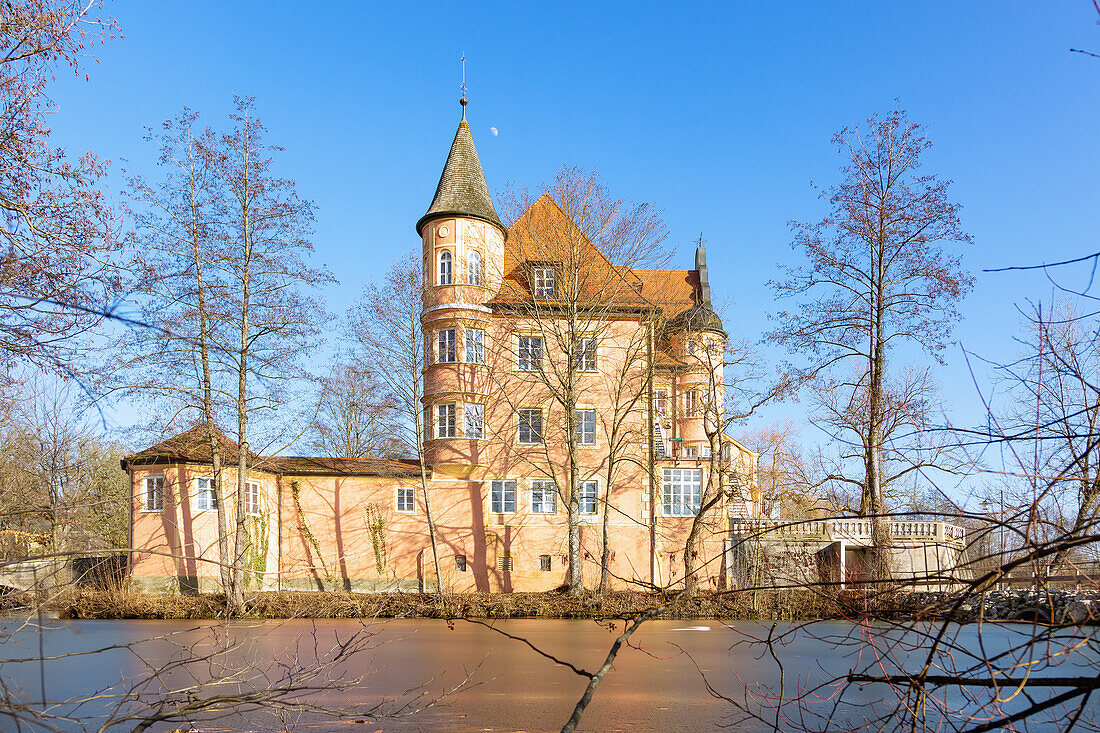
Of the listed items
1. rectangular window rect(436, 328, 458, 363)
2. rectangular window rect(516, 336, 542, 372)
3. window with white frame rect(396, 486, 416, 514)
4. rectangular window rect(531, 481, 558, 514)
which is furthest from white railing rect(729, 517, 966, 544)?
rectangular window rect(436, 328, 458, 363)

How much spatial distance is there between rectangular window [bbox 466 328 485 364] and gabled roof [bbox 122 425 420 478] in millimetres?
4534

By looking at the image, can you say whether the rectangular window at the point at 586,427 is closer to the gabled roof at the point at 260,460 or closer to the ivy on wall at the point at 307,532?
the gabled roof at the point at 260,460

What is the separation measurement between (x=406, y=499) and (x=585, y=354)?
8406 mm

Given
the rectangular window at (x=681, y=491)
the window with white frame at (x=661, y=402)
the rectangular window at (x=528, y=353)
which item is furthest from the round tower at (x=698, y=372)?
the rectangular window at (x=528, y=353)

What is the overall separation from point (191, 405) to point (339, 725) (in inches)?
695

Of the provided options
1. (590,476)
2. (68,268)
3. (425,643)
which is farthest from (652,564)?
(68,268)

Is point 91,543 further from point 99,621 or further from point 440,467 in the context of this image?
point 440,467

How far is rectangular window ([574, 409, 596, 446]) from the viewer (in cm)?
3114

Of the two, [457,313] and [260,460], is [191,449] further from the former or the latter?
[457,313]

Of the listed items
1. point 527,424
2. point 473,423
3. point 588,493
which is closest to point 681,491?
point 588,493

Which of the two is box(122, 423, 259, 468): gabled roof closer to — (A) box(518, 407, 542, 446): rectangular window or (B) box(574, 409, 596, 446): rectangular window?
(A) box(518, 407, 542, 446): rectangular window

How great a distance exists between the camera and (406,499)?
101 feet

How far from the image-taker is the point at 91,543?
4246mm

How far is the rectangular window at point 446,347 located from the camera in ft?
102
